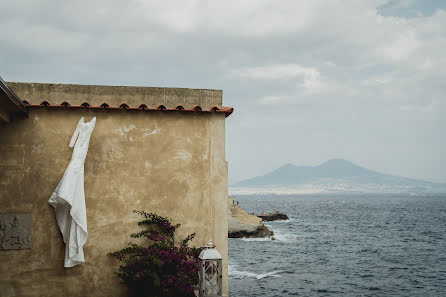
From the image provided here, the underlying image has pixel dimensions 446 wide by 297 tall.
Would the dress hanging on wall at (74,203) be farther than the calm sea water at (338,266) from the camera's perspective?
No

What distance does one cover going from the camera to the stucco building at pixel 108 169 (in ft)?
19.9

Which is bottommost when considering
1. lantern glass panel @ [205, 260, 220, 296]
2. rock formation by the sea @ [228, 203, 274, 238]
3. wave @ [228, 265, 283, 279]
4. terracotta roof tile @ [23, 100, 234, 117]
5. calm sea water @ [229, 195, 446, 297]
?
calm sea water @ [229, 195, 446, 297]

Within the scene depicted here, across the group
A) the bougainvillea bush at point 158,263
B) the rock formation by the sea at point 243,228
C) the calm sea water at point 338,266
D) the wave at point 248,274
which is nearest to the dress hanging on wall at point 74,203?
the bougainvillea bush at point 158,263

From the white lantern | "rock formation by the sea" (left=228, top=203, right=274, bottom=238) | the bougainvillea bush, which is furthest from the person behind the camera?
"rock formation by the sea" (left=228, top=203, right=274, bottom=238)

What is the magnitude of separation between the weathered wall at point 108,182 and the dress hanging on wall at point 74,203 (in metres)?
0.29

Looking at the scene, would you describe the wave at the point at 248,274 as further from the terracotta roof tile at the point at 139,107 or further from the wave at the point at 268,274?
the terracotta roof tile at the point at 139,107

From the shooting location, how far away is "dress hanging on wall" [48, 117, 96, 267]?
220 inches

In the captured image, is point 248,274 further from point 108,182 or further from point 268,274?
point 108,182

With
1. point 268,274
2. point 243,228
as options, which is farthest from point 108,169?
point 243,228

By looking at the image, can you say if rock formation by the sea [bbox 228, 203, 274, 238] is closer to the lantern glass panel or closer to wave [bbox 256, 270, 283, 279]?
wave [bbox 256, 270, 283, 279]

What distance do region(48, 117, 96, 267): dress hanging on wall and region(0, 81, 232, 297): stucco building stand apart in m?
0.28

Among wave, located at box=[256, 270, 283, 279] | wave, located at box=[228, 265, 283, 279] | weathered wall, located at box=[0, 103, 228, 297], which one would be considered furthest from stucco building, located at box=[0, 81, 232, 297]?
wave, located at box=[256, 270, 283, 279]

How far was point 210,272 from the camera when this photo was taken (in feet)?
18.4

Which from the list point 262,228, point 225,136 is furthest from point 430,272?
point 225,136
